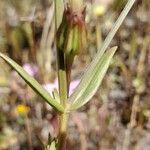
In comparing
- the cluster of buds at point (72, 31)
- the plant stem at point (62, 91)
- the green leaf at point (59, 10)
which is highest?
the green leaf at point (59, 10)

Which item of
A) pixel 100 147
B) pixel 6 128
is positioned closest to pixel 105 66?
pixel 100 147

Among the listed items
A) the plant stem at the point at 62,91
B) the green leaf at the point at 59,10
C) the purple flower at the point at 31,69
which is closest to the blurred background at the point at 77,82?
the purple flower at the point at 31,69

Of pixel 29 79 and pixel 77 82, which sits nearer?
pixel 29 79

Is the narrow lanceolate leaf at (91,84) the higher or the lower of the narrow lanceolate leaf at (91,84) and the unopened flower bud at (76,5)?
the lower

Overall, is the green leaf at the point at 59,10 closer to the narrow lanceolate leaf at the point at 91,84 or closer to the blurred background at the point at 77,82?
the narrow lanceolate leaf at the point at 91,84

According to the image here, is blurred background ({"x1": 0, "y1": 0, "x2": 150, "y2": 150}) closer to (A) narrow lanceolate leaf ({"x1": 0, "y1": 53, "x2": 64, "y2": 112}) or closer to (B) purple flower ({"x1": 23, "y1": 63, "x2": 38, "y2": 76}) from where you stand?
(B) purple flower ({"x1": 23, "y1": 63, "x2": 38, "y2": 76})

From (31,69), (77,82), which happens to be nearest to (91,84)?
(77,82)

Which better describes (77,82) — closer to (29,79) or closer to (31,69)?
(31,69)
